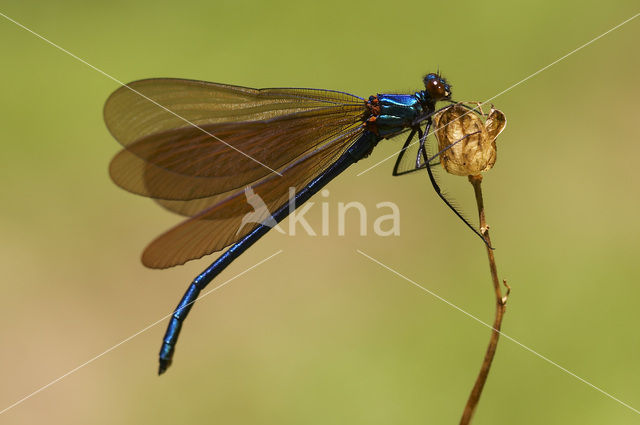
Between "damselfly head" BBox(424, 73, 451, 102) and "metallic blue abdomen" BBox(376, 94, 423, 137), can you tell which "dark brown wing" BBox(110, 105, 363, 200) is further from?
"damselfly head" BBox(424, 73, 451, 102)

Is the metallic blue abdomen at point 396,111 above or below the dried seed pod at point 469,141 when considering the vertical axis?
above

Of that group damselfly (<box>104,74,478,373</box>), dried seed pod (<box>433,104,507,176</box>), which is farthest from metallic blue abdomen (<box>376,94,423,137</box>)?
dried seed pod (<box>433,104,507,176</box>)

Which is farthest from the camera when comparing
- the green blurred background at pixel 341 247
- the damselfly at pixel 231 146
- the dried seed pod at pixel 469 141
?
the green blurred background at pixel 341 247

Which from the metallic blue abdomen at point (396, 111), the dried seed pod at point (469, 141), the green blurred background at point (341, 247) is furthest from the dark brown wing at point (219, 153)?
the green blurred background at point (341, 247)

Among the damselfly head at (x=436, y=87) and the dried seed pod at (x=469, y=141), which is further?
the damselfly head at (x=436, y=87)

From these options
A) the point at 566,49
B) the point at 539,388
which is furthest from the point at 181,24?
the point at 539,388

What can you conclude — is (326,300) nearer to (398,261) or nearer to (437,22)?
(398,261)

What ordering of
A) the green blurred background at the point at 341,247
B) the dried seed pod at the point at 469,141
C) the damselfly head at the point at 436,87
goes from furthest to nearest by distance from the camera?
the green blurred background at the point at 341,247
the damselfly head at the point at 436,87
the dried seed pod at the point at 469,141

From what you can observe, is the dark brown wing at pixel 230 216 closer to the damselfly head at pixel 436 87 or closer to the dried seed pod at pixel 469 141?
the damselfly head at pixel 436 87
